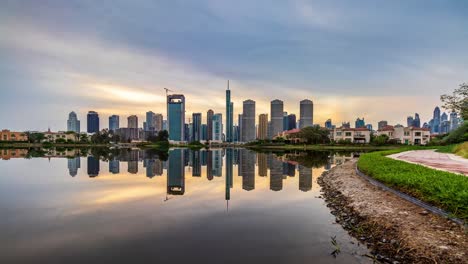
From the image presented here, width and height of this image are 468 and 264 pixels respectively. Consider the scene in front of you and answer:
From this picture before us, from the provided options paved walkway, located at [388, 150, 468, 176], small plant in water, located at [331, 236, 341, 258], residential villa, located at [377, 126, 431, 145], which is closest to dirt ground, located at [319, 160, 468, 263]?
small plant in water, located at [331, 236, 341, 258]

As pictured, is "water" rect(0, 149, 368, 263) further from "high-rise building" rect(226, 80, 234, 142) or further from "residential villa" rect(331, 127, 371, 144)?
"high-rise building" rect(226, 80, 234, 142)

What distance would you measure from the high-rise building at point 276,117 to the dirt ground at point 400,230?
181 meters

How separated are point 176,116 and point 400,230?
16004 cm

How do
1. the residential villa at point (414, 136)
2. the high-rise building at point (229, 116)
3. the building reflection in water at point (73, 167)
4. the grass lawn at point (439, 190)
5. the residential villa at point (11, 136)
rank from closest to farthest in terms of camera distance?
the grass lawn at point (439, 190)
the building reflection in water at point (73, 167)
the residential villa at point (414, 136)
the residential villa at point (11, 136)
the high-rise building at point (229, 116)

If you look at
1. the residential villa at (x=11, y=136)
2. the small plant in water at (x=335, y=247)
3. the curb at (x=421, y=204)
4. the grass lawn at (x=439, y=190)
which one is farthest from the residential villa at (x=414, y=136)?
the residential villa at (x=11, y=136)

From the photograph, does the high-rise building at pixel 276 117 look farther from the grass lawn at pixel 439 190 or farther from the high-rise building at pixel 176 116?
the grass lawn at pixel 439 190

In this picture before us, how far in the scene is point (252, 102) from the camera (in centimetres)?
19975

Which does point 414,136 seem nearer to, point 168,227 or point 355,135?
point 355,135

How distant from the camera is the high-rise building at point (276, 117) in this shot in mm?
190625

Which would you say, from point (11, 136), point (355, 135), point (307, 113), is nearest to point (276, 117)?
point (307, 113)

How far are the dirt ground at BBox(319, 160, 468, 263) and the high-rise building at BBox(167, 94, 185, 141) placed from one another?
6050 inches

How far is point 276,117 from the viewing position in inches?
7564

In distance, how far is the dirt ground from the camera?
590 cm

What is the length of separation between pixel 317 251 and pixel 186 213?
5.33 m
